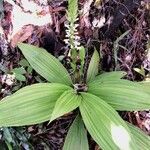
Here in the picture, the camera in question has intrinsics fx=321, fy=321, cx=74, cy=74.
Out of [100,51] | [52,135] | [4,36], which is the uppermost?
[4,36]

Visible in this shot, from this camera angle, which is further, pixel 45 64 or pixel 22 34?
pixel 22 34

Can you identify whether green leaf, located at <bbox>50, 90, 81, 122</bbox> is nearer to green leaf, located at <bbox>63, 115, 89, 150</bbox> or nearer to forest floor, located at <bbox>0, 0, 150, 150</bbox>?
green leaf, located at <bbox>63, 115, 89, 150</bbox>

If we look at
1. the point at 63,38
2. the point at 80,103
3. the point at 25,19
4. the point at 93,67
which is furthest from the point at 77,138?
the point at 25,19

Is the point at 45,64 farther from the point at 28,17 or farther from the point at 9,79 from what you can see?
the point at 28,17

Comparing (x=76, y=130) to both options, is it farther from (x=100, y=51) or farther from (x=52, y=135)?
(x=100, y=51)

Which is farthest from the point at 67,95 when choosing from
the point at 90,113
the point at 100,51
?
the point at 100,51
